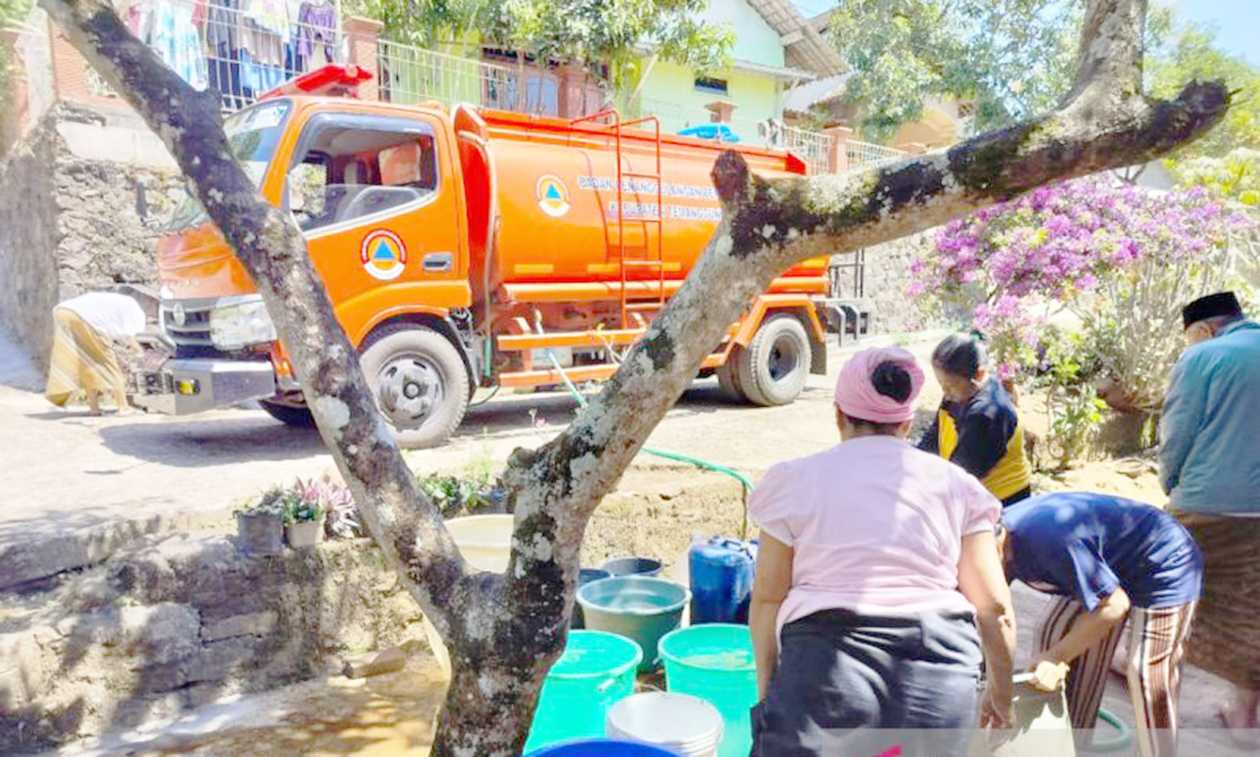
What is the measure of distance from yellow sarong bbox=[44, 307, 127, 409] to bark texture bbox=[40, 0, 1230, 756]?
621 centimetres

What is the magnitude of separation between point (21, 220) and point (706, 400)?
25.5ft

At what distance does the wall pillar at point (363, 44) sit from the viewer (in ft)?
34.8

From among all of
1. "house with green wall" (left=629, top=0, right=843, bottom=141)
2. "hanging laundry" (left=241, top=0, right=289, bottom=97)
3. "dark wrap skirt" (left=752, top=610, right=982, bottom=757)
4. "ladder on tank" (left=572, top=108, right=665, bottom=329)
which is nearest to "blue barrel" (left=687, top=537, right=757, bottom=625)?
"dark wrap skirt" (left=752, top=610, right=982, bottom=757)

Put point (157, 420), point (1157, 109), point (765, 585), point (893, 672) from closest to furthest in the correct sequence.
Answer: point (1157, 109) → point (893, 672) → point (765, 585) → point (157, 420)

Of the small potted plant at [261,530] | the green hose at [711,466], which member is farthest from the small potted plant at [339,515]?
the green hose at [711,466]

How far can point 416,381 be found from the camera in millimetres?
6320

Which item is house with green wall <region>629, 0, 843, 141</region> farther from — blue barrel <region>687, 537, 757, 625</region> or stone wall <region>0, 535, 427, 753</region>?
blue barrel <region>687, 537, 757, 625</region>

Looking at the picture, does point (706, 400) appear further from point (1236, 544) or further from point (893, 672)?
point (893, 672)

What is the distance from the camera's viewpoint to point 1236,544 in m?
3.12

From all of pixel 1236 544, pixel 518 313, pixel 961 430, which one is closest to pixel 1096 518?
pixel 961 430

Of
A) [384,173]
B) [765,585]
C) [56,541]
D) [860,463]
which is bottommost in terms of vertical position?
[56,541]

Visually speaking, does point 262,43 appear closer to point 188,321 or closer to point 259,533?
point 188,321

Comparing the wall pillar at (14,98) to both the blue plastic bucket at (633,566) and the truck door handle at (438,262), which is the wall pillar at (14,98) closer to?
the truck door handle at (438,262)

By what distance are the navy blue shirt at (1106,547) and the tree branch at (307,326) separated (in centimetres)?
156
